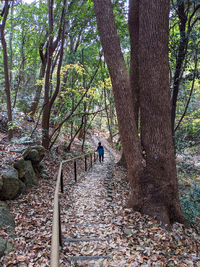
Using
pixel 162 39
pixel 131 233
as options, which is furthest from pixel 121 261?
pixel 162 39

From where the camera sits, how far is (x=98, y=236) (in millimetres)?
3457

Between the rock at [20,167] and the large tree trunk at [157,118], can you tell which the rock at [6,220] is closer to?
the rock at [20,167]

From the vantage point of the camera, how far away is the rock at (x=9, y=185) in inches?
165

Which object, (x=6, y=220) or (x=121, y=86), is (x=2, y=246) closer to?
(x=6, y=220)

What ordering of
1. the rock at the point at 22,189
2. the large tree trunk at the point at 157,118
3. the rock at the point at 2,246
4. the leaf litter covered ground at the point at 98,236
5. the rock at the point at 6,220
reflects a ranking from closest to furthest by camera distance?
the rock at the point at 2,246
the leaf litter covered ground at the point at 98,236
the rock at the point at 6,220
the large tree trunk at the point at 157,118
the rock at the point at 22,189

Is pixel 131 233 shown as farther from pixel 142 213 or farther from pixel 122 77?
pixel 122 77

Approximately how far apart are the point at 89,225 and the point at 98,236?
441mm

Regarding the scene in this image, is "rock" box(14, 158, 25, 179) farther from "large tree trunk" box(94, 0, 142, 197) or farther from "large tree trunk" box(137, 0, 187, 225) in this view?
"large tree trunk" box(137, 0, 187, 225)

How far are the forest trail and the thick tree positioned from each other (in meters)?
0.94

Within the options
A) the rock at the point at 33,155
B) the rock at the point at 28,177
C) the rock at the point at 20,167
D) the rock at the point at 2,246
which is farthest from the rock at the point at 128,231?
the rock at the point at 33,155

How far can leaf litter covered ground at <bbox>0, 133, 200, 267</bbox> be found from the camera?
2768 mm

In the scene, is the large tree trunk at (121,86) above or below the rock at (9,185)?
above

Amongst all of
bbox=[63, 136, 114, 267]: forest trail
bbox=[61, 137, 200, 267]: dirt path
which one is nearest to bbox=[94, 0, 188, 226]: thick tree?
bbox=[61, 137, 200, 267]: dirt path

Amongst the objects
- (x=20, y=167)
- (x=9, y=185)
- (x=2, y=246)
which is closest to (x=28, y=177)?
(x=20, y=167)
